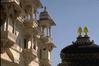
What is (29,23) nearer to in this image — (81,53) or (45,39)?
(45,39)

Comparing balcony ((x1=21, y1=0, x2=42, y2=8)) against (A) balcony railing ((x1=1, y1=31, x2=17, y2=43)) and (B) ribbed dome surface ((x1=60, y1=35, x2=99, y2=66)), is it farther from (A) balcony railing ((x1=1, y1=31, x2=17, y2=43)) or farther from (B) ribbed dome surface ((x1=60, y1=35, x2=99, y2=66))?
(B) ribbed dome surface ((x1=60, y1=35, x2=99, y2=66))

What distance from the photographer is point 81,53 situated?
62.5m

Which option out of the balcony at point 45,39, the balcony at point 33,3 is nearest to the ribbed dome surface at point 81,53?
the balcony at point 45,39

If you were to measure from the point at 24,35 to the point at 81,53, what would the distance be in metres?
21.5

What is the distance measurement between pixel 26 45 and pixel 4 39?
7.59 meters

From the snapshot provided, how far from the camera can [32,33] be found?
4297 centimetres

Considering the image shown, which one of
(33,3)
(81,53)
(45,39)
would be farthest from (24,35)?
(81,53)

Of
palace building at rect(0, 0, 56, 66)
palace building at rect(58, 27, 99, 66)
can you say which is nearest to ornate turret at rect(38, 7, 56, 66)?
palace building at rect(0, 0, 56, 66)

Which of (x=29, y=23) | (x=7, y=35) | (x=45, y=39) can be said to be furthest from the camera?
A: (x=45, y=39)

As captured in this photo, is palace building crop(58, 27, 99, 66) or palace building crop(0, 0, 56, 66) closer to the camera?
palace building crop(0, 0, 56, 66)

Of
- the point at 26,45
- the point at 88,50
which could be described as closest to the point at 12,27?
the point at 26,45

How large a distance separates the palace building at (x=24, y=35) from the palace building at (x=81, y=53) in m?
10.5

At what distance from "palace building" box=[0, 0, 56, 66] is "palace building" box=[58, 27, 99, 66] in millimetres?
10527

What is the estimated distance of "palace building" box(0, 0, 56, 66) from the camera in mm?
36094
